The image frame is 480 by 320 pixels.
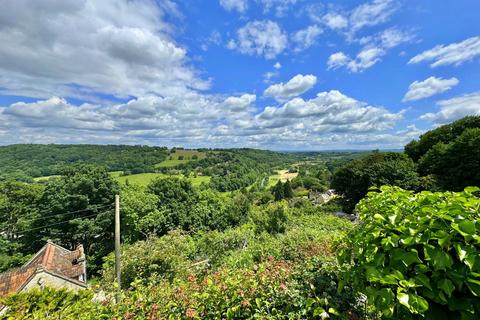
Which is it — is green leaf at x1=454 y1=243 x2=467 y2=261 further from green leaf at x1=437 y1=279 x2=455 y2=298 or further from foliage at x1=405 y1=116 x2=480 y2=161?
foliage at x1=405 y1=116 x2=480 y2=161

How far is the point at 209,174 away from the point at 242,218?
187 ft

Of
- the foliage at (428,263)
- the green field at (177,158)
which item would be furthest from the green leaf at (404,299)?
the green field at (177,158)

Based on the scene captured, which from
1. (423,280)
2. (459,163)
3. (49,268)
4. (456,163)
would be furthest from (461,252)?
(456,163)

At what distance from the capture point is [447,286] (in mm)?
1261

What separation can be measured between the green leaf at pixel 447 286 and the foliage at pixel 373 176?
77.2 ft

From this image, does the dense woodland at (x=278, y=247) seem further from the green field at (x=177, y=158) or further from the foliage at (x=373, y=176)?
the green field at (x=177, y=158)

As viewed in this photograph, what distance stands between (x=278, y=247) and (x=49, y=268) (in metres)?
15.2

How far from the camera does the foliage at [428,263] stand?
1.28 m

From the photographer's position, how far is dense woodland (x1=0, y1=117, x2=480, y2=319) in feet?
4.58

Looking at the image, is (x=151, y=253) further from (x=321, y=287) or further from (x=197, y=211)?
(x=197, y=211)

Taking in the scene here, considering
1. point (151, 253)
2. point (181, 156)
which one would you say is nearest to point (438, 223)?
point (151, 253)

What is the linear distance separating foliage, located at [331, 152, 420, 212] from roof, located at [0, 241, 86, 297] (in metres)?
25.4

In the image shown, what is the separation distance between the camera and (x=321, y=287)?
274 cm

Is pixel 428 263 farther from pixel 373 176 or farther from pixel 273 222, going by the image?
pixel 373 176
